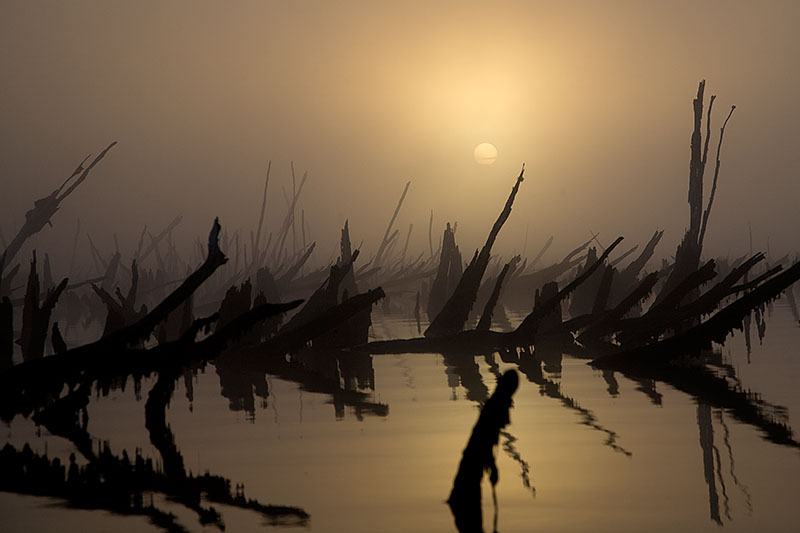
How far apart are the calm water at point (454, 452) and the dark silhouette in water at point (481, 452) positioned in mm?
84

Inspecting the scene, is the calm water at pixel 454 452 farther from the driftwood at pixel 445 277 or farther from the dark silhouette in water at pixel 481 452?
the driftwood at pixel 445 277

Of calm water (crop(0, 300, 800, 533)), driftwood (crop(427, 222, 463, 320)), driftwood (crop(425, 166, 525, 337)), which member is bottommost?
calm water (crop(0, 300, 800, 533))

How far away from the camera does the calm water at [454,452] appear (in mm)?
5121

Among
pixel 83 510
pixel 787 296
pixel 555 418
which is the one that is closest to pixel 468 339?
pixel 555 418

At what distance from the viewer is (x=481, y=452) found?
4.55m

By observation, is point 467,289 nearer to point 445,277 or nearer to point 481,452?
point 481,452

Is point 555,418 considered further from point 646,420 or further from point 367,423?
point 367,423

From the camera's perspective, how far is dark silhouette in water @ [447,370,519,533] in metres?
4.46

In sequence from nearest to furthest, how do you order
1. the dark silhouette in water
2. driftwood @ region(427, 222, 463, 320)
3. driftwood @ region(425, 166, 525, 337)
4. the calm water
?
the dark silhouette in water
the calm water
driftwood @ region(425, 166, 525, 337)
driftwood @ region(427, 222, 463, 320)

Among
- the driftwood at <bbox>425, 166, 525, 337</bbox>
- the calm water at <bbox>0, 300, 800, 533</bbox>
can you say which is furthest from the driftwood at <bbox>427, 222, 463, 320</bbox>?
the calm water at <bbox>0, 300, 800, 533</bbox>

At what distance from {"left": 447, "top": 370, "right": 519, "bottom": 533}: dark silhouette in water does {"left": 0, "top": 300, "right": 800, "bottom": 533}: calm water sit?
0.08 meters

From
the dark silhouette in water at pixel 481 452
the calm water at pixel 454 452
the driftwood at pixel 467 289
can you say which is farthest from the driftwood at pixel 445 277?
the dark silhouette in water at pixel 481 452

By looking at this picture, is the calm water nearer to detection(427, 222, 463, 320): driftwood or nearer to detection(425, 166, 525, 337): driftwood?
detection(425, 166, 525, 337): driftwood

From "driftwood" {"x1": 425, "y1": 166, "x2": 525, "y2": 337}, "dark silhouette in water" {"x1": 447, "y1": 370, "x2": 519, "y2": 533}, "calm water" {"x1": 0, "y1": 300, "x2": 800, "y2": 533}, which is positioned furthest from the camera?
"driftwood" {"x1": 425, "y1": 166, "x2": 525, "y2": 337}
